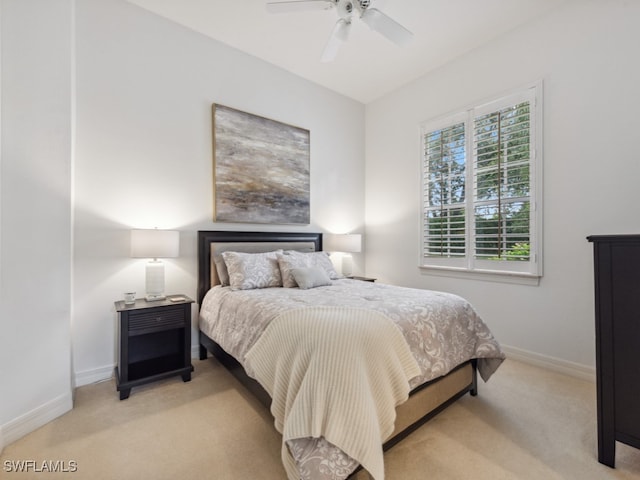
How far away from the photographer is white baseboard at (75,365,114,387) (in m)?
2.36

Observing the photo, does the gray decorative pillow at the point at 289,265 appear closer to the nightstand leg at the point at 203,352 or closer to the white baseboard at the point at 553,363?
the nightstand leg at the point at 203,352

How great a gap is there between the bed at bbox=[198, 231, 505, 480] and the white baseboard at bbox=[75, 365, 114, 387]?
2.74 ft

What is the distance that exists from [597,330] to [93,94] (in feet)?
12.8

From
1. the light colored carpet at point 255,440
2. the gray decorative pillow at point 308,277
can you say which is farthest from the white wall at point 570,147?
the gray decorative pillow at point 308,277

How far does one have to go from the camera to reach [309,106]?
12.8 ft

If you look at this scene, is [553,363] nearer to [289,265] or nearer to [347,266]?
[347,266]

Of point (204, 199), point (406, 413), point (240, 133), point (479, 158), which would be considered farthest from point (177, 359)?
point (479, 158)

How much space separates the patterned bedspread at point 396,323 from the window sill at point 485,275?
42.3 inches

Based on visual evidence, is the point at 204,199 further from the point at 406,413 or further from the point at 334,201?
the point at 406,413

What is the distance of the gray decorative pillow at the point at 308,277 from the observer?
2.70 metres

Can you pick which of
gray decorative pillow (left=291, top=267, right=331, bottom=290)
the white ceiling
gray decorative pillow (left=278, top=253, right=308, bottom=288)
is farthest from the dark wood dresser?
the white ceiling

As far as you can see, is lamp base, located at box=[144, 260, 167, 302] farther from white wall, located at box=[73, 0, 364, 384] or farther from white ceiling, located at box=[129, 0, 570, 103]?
white ceiling, located at box=[129, 0, 570, 103]

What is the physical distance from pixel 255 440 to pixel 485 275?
2.69 metres

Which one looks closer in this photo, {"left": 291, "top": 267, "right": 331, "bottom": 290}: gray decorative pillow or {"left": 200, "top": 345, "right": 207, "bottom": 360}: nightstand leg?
{"left": 291, "top": 267, "right": 331, "bottom": 290}: gray decorative pillow
